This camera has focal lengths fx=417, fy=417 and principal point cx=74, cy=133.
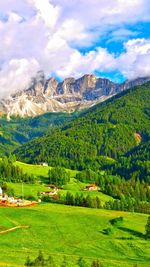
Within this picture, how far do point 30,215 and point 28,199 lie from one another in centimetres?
4459

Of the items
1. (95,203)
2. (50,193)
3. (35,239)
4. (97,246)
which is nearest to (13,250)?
(35,239)

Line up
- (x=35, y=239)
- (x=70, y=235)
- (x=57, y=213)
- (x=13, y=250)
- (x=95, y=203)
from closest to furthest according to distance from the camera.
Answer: (x=13, y=250)
(x=35, y=239)
(x=70, y=235)
(x=57, y=213)
(x=95, y=203)

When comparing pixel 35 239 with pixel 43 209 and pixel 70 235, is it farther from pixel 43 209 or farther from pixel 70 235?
pixel 43 209

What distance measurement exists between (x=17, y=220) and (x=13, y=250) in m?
27.9

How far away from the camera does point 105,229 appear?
120m

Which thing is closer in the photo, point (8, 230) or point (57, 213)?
point (8, 230)

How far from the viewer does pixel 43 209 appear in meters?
137

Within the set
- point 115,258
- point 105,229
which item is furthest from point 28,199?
point 115,258

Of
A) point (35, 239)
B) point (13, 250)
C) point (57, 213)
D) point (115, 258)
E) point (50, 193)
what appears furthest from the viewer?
point (50, 193)

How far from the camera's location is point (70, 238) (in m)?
109

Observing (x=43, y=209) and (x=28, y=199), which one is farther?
(x=28, y=199)

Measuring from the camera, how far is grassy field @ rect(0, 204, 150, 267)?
300ft

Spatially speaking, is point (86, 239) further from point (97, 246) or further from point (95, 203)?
point (95, 203)

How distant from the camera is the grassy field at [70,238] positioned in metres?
91.4
